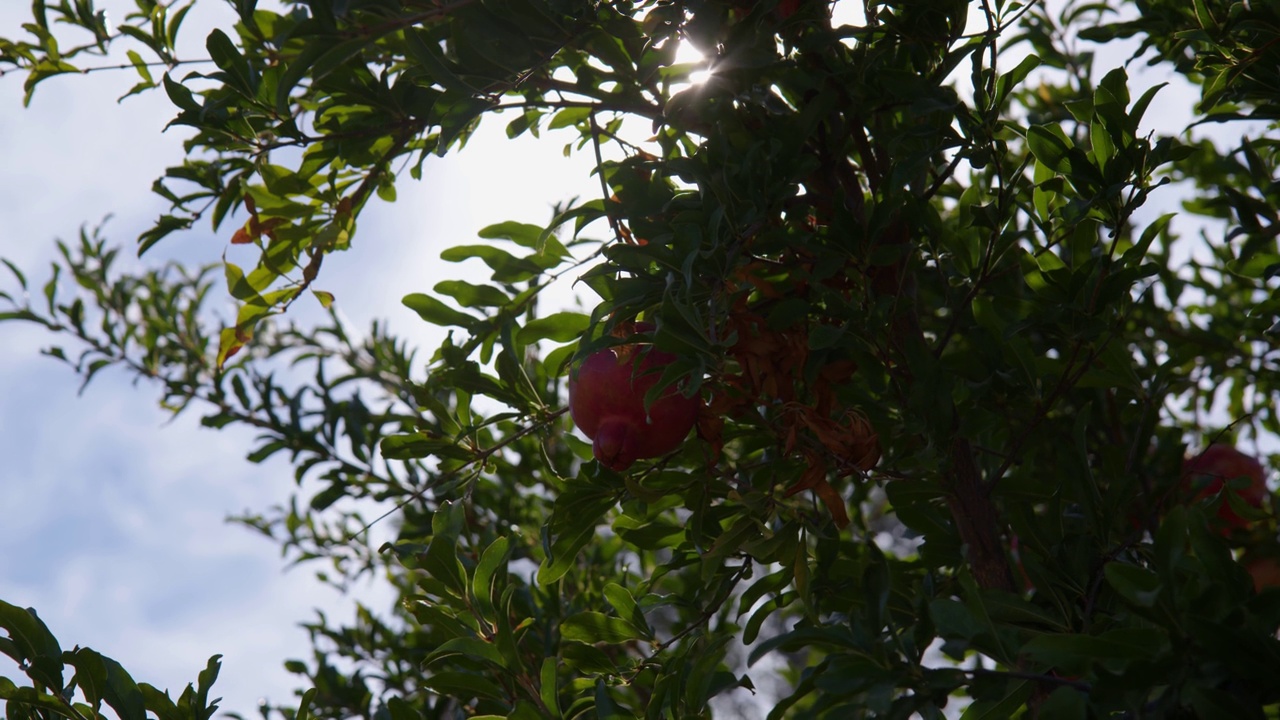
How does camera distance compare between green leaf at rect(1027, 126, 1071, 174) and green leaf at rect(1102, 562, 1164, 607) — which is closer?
green leaf at rect(1102, 562, 1164, 607)

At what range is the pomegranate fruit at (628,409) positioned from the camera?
93 centimetres

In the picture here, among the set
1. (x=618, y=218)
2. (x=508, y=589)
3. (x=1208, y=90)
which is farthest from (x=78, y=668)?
(x=1208, y=90)

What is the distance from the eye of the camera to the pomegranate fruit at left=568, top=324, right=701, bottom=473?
3.05ft

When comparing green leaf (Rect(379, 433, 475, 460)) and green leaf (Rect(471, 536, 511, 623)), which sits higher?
green leaf (Rect(379, 433, 475, 460))

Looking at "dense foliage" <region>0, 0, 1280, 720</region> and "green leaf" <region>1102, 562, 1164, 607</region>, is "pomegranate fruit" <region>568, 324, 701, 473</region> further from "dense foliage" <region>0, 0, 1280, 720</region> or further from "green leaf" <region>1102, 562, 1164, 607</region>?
"green leaf" <region>1102, 562, 1164, 607</region>

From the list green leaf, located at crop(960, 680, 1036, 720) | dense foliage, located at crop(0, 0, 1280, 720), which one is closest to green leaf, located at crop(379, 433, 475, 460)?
dense foliage, located at crop(0, 0, 1280, 720)

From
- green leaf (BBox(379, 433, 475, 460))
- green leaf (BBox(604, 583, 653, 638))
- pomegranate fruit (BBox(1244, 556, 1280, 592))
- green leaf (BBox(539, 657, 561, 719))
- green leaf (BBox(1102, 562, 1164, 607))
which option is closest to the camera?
green leaf (BBox(1102, 562, 1164, 607))

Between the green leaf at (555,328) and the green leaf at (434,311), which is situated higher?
the green leaf at (434,311)

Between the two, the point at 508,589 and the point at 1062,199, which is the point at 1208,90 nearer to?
the point at 1062,199

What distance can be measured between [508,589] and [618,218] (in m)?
0.40

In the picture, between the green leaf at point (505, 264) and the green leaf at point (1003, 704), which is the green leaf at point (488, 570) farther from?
the green leaf at point (1003, 704)

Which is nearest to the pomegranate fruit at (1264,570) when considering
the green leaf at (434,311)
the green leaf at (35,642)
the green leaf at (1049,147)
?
the green leaf at (1049,147)

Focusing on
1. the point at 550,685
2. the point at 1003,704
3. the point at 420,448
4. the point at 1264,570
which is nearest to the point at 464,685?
the point at 550,685

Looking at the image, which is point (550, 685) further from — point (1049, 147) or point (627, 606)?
point (1049, 147)
